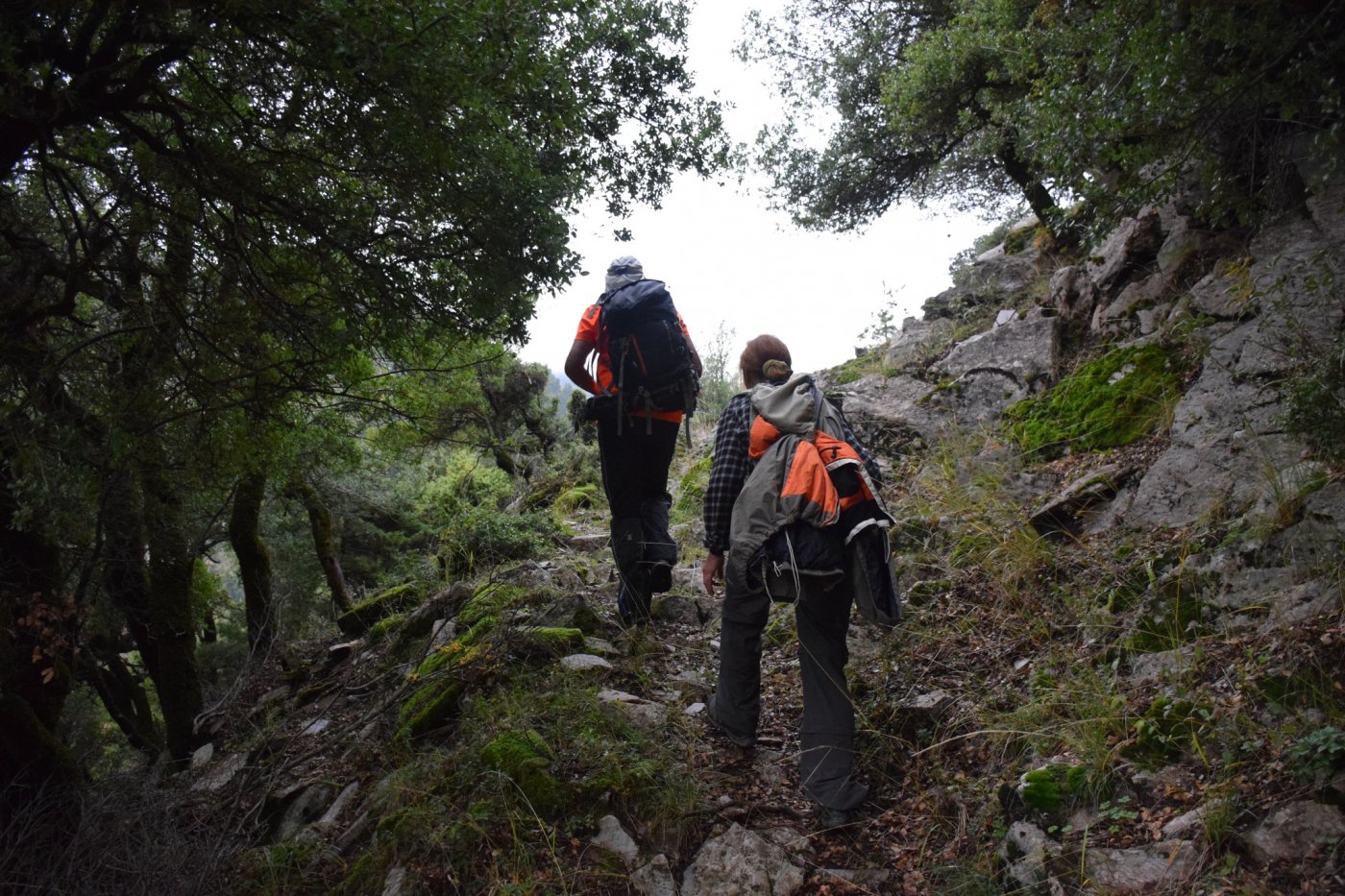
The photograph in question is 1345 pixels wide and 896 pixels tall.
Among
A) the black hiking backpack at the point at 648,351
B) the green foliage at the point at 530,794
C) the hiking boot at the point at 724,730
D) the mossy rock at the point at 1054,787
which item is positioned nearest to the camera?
the mossy rock at the point at 1054,787

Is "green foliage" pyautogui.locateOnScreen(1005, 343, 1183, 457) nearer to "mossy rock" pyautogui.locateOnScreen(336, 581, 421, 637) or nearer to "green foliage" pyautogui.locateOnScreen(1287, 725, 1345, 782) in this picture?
"green foliage" pyautogui.locateOnScreen(1287, 725, 1345, 782)

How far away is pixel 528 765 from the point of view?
3697 millimetres

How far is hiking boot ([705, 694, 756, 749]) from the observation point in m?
4.02

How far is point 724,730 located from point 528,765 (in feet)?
3.45

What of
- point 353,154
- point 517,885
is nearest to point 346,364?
point 353,154

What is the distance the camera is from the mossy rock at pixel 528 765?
358 cm

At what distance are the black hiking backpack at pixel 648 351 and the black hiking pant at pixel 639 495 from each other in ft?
0.59

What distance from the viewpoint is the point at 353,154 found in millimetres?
3961

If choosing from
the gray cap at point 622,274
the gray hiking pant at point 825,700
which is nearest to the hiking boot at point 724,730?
the gray hiking pant at point 825,700

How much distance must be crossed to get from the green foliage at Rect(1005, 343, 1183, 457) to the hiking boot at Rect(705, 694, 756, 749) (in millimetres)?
3509

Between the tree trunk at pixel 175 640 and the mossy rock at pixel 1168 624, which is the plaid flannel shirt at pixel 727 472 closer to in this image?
the mossy rock at pixel 1168 624

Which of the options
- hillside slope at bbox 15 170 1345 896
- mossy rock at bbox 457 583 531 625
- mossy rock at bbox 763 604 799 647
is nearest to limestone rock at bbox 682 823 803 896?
hillside slope at bbox 15 170 1345 896

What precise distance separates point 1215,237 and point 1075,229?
8.89ft

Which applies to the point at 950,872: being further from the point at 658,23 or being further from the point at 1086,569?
the point at 658,23
